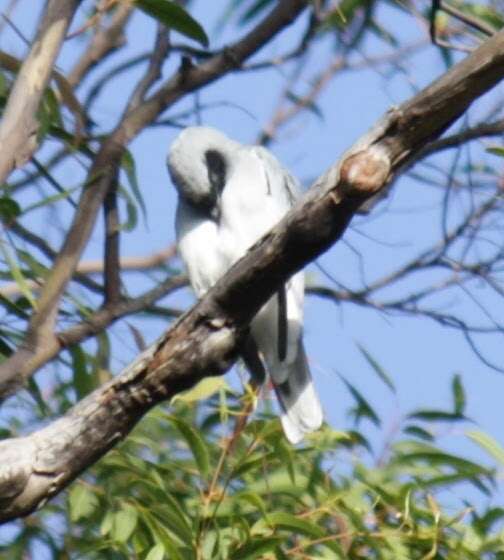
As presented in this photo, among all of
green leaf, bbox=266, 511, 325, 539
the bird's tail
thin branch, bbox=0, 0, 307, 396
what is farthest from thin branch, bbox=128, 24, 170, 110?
green leaf, bbox=266, 511, 325, 539

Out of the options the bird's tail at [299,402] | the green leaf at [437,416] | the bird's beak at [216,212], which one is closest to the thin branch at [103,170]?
the bird's beak at [216,212]

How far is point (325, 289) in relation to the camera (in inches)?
115

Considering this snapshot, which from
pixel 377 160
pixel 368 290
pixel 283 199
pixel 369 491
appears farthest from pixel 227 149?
pixel 377 160

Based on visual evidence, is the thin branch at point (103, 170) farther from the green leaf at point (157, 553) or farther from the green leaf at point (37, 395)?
the green leaf at point (157, 553)

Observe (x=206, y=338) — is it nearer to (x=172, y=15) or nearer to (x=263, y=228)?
(x=172, y=15)

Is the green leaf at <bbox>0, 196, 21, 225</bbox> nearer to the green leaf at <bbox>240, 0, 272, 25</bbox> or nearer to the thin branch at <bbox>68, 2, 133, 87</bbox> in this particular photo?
the thin branch at <bbox>68, 2, 133, 87</bbox>

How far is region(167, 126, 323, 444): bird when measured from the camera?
108 inches

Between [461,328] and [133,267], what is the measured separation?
2.10 feet

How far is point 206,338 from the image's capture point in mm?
1919

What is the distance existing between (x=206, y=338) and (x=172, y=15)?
27.1 inches

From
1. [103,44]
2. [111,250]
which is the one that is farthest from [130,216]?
[103,44]

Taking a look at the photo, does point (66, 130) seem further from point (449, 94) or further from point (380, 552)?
point (449, 94)

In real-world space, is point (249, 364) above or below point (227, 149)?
below

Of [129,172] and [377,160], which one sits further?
[129,172]
